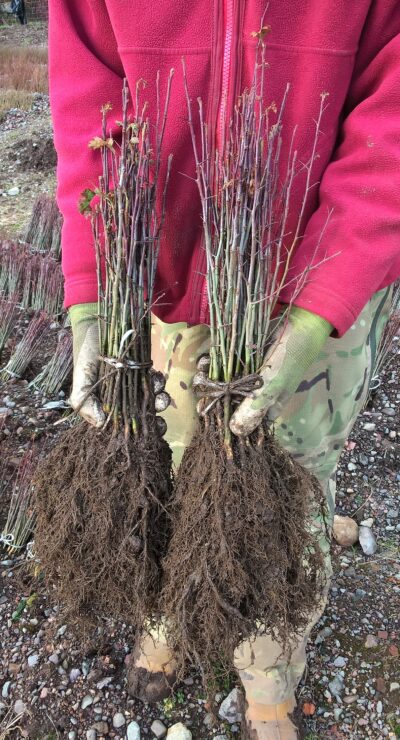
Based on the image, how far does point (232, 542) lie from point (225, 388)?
12.4 inches

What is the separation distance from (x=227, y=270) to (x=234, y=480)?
43cm

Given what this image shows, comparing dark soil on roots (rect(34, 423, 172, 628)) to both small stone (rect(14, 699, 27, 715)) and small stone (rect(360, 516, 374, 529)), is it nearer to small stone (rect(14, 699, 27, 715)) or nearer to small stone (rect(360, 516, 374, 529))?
small stone (rect(14, 699, 27, 715))

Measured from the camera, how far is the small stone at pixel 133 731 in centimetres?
164

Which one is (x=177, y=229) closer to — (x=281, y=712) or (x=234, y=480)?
(x=234, y=480)

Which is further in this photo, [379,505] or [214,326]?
[379,505]

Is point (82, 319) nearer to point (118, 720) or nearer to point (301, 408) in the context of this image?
point (301, 408)

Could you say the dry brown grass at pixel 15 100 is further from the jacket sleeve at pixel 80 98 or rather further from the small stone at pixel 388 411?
the jacket sleeve at pixel 80 98

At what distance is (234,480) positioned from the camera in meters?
1.16

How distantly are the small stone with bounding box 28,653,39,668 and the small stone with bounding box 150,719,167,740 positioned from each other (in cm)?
42

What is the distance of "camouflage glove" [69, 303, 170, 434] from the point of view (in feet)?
3.94

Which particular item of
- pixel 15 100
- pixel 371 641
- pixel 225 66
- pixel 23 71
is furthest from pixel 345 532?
pixel 23 71

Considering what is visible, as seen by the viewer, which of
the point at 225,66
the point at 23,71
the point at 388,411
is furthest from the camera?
the point at 23,71

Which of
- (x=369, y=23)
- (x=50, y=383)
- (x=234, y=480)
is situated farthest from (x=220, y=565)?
(x=50, y=383)

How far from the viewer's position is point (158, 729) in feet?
5.45
